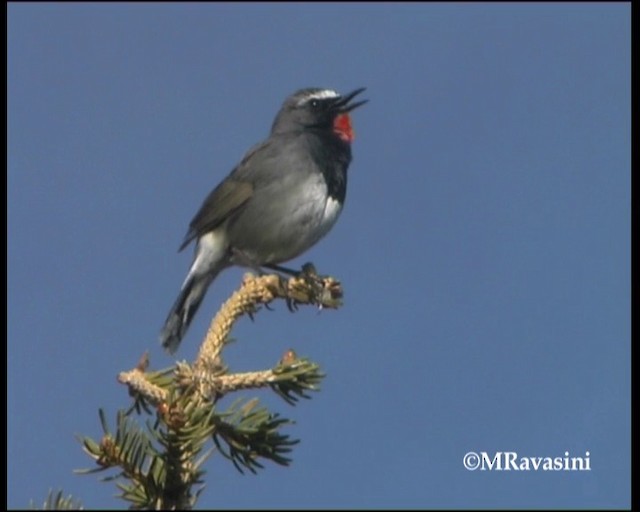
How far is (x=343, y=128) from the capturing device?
294 inches

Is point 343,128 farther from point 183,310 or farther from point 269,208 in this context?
point 183,310

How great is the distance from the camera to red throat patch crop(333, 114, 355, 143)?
24.3 feet

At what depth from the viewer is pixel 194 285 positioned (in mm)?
6559

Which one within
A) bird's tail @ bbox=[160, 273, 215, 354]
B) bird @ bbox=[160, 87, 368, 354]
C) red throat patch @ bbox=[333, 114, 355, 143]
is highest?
red throat patch @ bbox=[333, 114, 355, 143]

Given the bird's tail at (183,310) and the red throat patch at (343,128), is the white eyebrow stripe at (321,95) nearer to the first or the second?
the red throat patch at (343,128)

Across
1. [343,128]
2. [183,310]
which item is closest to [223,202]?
[183,310]

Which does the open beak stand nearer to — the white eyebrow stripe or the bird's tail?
the white eyebrow stripe

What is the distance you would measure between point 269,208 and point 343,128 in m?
1.10

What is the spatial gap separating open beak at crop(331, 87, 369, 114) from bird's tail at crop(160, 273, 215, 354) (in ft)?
5.58

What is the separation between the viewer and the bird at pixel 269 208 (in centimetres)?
655

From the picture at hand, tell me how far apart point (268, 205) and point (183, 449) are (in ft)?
13.5

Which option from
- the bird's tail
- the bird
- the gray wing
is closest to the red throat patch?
the bird

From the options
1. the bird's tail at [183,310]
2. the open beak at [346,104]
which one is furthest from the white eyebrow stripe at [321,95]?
the bird's tail at [183,310]
